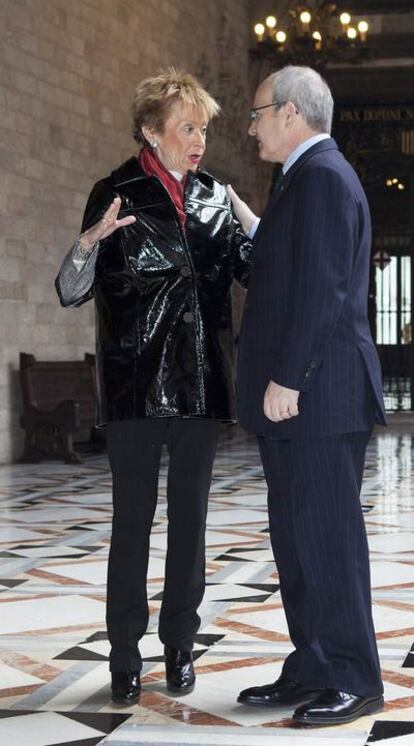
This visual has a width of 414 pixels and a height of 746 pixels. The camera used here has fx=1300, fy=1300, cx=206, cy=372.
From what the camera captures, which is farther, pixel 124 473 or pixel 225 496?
pixel 225 496

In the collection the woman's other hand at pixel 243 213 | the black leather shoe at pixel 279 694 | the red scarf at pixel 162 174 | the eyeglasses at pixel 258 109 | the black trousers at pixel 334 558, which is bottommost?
the black leather shoe at pixel 279 694

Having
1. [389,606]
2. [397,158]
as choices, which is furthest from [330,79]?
[389,606]

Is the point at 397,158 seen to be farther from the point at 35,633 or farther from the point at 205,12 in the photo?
the point at 35,633

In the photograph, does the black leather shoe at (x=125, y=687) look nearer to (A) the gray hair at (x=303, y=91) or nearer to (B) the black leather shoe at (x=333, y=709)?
(B) the black leather shoe at (x=333, y=709)

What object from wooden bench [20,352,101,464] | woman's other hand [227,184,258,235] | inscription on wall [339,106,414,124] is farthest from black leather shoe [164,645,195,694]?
inscription on wall [339,106,414,124]

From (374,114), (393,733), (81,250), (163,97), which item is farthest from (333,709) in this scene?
(374,114)

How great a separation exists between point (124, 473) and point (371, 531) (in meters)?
3.46

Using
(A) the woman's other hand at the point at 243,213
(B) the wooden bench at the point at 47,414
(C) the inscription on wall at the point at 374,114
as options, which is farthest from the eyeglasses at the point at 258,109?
(C) the inscription on wall at the point at 374,114

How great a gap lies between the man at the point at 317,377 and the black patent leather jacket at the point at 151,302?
225 mm

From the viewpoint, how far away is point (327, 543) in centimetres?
303

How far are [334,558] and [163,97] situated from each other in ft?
4.05

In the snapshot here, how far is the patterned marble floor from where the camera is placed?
2.98 m

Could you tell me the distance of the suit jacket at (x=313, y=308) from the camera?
2926 mm

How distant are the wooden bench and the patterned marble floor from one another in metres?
2.73
